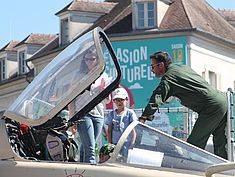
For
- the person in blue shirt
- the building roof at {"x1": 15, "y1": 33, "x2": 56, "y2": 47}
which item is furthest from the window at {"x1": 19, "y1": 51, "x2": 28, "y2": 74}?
the person in blue shirt

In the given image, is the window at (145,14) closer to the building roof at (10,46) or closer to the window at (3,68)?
the building roof at (10,46)

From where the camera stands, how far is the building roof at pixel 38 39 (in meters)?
49.4

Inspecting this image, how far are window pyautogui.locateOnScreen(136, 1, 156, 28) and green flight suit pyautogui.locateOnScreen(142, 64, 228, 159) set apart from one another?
31.9 metres

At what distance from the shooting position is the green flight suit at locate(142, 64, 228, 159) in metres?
6.69

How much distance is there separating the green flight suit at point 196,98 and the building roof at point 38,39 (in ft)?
140

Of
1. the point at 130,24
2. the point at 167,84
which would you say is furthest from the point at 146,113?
the point at 130,24

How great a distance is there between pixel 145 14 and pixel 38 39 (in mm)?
12747

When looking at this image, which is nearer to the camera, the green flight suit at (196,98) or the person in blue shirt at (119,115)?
the green flight suit at (196,98)

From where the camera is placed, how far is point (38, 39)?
49969 millimetres

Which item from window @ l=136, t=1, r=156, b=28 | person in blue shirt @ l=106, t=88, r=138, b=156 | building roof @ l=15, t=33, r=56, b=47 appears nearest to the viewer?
person in blue shirt @ l=106, t=88, r=138, b=156

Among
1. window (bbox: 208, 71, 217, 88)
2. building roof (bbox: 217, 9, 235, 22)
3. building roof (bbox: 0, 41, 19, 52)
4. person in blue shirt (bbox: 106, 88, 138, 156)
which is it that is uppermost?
building roof (bbox: 217, 9, 235, 22)

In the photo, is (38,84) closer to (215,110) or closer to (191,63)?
(215,110)

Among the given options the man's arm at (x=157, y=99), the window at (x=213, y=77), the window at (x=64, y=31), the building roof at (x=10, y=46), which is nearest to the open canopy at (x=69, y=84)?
the man's arm at (x=157, y=99)

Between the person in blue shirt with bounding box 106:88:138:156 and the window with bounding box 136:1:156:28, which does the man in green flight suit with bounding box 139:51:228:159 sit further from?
the window with bounding box 136:1:156:28
